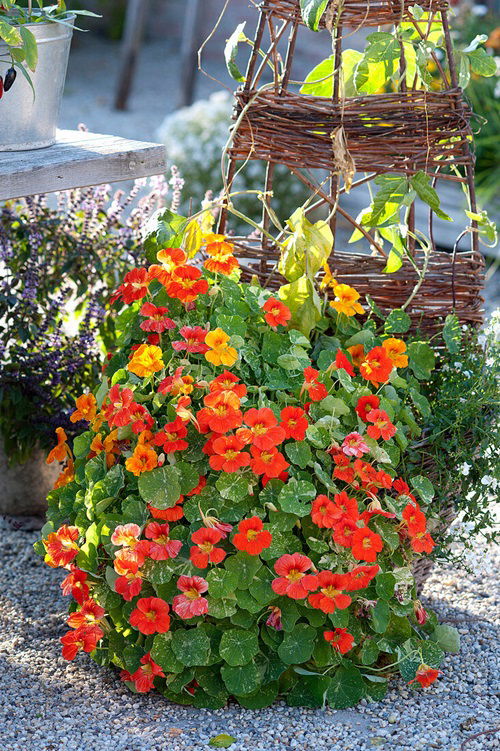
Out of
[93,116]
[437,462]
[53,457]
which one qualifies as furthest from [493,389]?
[93,116]

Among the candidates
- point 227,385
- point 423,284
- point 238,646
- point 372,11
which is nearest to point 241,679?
point 238,646

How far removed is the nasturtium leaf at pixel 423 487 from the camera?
5.28ft

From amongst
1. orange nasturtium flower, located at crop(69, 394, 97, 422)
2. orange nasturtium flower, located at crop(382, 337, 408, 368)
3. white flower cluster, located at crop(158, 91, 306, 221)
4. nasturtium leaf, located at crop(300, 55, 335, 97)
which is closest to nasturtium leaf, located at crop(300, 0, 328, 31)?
nasturtium leaf, located at crop(300, 55, 335, 97)

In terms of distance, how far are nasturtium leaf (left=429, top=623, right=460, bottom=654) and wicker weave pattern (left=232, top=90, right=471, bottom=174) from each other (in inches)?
34.1

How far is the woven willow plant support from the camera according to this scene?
1.75 meters

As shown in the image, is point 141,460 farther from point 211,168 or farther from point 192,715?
point 211,168

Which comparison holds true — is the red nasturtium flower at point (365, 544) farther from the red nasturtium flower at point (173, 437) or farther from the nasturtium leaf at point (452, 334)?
the nasturtium leaf at point (452, 334)

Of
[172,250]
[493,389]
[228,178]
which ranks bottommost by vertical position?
[493,389]

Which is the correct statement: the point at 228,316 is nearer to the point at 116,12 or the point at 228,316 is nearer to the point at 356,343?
the point at 356,343

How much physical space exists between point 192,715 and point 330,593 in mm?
318

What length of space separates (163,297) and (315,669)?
0.71 m

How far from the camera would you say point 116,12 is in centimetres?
991

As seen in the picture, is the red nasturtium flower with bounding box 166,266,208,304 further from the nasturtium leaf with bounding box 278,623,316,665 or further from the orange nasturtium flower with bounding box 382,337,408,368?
the nasturtium leaf with bounding box 278,623,316,665

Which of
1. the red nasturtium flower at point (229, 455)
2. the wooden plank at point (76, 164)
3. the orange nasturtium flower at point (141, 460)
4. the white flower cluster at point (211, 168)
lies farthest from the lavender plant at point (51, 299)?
the white flower cluster at point (211, 168)
